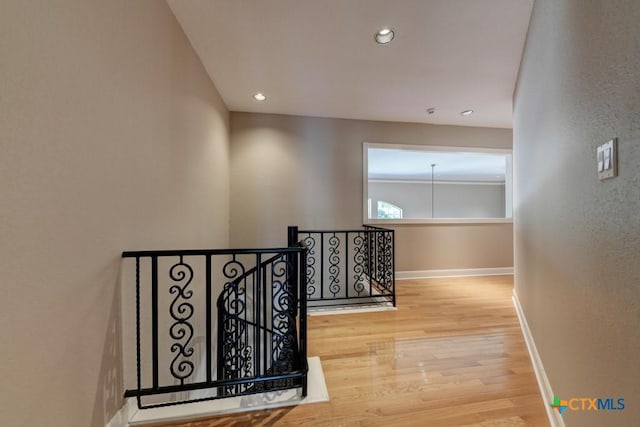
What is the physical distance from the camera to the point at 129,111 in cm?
144

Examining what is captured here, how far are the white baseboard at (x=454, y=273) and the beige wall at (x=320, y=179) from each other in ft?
0.25

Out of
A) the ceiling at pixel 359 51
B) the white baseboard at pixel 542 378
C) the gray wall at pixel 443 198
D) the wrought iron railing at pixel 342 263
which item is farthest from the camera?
the gray wall at pixel 443 198

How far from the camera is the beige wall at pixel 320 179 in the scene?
3873mm

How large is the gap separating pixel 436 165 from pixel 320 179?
4608mm

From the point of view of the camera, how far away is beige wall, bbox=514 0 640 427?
0.77m

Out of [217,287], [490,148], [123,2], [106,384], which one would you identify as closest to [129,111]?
[123,2]

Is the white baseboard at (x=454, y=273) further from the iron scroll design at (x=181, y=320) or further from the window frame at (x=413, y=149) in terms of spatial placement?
the iron scroll design at (x=181, y=320)

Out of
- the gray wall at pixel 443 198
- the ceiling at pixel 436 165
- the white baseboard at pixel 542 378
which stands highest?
the ceiling at pixel 436 165

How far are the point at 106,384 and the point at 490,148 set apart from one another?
5.44m

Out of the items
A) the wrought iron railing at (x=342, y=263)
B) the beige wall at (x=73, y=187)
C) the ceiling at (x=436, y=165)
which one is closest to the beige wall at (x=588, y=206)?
the beige wall at (x=73, y=187)

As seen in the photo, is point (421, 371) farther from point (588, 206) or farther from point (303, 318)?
point (588, 206)

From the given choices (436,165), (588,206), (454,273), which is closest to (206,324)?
(588,206)

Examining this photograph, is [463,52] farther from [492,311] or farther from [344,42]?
[492,311]

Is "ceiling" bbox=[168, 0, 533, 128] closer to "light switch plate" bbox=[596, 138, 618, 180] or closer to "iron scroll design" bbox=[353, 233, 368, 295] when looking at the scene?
"light switch plate" bbox=[596, 138, 618, 180]
